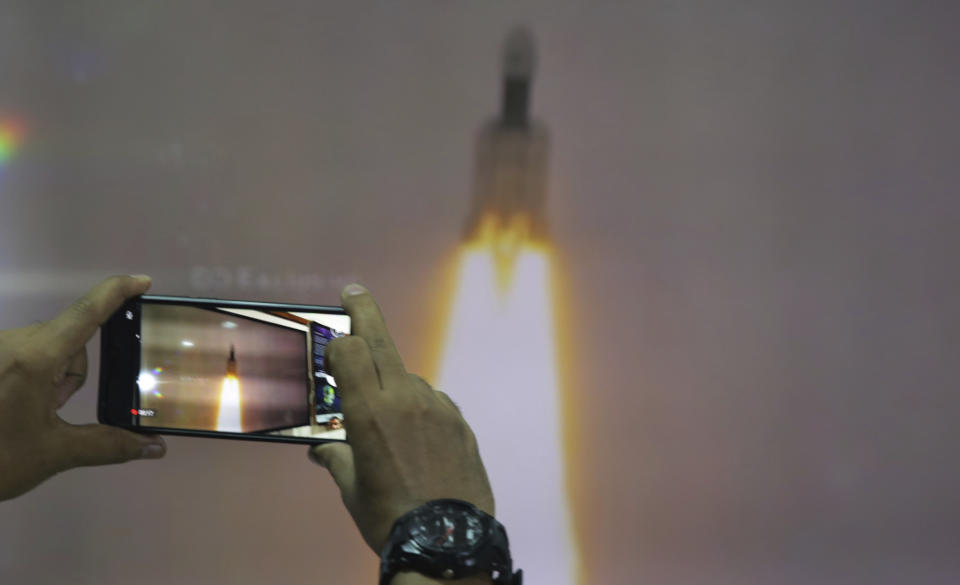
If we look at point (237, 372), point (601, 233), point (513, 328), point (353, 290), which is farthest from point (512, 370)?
point (353, 290)

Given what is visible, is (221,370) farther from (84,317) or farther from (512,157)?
(512,157)

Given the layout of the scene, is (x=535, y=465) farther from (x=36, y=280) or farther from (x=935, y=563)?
(x=36, y=280)

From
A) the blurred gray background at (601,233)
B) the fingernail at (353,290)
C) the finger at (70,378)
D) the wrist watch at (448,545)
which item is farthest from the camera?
the blurred gray background at (601,233)

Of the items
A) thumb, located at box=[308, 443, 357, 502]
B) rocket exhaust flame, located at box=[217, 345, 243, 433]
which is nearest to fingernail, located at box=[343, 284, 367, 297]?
thumb, located at box=[308, 443, 357, 502]

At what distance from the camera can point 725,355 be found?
1226 mm

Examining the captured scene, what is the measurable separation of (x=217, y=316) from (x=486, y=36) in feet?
2.21

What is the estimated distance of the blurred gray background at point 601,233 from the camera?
1.18m

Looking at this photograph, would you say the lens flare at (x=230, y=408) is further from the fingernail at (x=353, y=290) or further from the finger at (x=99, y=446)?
the fingernail at (x=353, y=290)

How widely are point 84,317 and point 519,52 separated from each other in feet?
2.61

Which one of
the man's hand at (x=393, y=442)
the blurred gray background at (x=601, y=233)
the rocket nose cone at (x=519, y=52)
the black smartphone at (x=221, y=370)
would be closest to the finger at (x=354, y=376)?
the man's hand at (x=393, y=442)

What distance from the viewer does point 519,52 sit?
46.9 inches

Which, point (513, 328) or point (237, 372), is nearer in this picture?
point (237, 372)

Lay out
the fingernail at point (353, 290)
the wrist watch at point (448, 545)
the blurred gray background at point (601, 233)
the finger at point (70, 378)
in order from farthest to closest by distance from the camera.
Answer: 1. the blurred gray background at point (601, 233)
2. the finger at point (70, 378)
3. the fingernail at point (353, 290)
4. the wrist watch at point (448, 545)

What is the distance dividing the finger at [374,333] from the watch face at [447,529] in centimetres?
10
